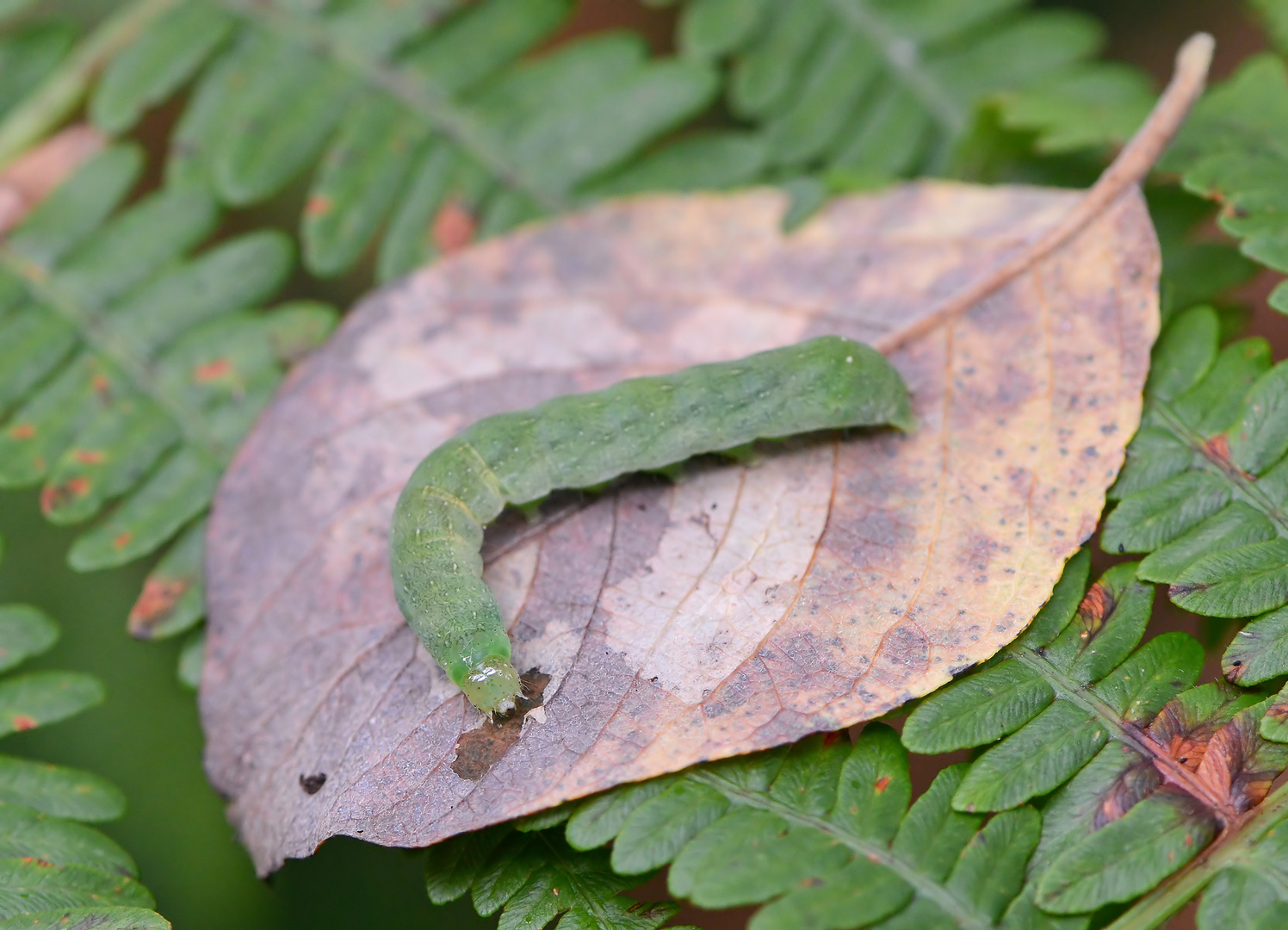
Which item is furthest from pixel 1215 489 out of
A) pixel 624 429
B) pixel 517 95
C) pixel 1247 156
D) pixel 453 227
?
pixel 517 95

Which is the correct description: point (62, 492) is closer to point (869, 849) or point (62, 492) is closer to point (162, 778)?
point (162, 778)

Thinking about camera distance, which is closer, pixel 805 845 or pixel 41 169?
pixel 805 845

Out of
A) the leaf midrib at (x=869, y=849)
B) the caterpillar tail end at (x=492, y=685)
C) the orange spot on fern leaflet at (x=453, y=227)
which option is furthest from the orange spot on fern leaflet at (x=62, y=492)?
the leaf midrib at (x=869, y=849)

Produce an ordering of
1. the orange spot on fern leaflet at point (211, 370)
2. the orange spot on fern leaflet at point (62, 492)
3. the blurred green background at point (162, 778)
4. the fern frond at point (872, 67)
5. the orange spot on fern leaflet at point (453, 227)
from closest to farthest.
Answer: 1. the orange spot on fern leaflet at point (62, 492)
2. the orange spot on fern leaflet at point (211, 370)
3. the blurred green background at point (162, 778)
4. the orange spot on fern leaflet at point (453, 227)
5. the fern frond at point (872, 67)

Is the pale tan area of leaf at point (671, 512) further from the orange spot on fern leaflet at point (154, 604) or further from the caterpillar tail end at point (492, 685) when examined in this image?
the orange spot on fern leaflet at point (154, 604)

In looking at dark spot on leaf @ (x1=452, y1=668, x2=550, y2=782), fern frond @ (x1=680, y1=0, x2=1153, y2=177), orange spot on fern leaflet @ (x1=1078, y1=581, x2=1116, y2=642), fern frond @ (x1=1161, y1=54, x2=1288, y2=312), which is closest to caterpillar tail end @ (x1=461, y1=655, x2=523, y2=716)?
dark spot on leaf @ (x1=452, y1=668, x2=550, y2=782)

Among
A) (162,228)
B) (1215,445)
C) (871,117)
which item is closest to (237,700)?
(162,228)

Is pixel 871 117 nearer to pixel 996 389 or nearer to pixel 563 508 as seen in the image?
pixel 996 389
